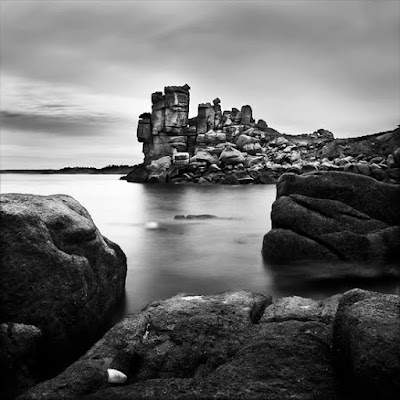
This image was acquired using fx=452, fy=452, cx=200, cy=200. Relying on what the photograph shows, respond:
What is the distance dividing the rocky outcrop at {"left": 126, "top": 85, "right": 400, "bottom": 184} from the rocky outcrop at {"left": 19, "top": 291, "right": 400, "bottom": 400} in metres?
74.8

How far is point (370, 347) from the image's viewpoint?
15.4 ft

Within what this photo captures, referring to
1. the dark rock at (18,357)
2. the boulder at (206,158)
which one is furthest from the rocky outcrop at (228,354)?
the boulder at (206,158)

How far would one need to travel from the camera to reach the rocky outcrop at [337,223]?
49.8 feet

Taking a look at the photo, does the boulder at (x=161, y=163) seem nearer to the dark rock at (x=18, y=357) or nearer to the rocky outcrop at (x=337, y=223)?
the rocky outcrop at (x=337, y=223)

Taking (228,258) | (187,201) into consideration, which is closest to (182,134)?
(187,201)

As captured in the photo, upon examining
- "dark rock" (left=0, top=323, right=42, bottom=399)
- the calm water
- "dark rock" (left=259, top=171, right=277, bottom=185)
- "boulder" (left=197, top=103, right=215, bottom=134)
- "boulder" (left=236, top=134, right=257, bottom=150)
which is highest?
"boulder" (left=197, top=103, right=215, bottom=134)

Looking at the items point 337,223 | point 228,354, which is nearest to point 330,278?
point 337,223

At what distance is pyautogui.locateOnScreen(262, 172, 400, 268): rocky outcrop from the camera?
598 inches

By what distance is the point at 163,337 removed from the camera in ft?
22.2

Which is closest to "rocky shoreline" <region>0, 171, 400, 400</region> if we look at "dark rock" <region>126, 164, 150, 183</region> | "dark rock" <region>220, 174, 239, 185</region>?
"dark rock" <region>220, 174, 239, 185</region>

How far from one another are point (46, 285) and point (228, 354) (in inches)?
134

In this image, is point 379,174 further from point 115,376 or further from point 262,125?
point 262,125

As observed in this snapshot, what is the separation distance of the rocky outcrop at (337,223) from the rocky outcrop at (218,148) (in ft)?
214

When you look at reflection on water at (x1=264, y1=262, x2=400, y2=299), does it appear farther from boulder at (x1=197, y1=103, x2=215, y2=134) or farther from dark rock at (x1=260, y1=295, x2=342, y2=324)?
boulder at (x1=197, y1=103, x2=215, y2=134)
